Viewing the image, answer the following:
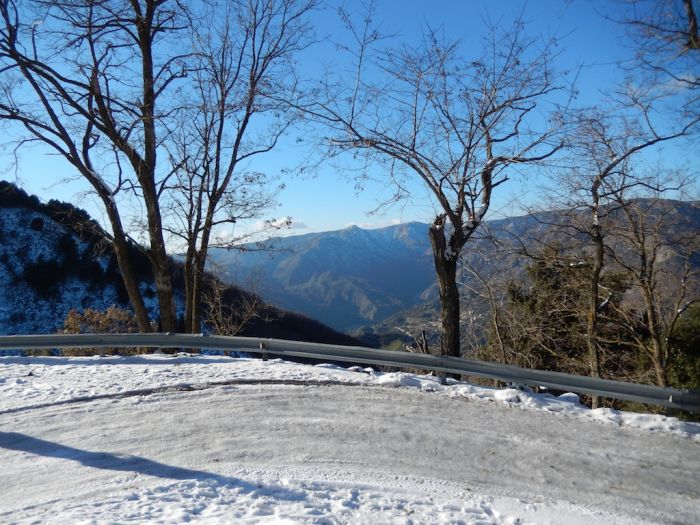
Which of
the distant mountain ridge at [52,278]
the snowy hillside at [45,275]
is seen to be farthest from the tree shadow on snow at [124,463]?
the snowy hillside at [45,275]

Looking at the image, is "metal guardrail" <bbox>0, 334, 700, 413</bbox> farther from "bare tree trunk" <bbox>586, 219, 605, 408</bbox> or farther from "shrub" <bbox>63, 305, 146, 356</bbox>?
"shrub" <bbox>63, 305, 146, 356</bbox>

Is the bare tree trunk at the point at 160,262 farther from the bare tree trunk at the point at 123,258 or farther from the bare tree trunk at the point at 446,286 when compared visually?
the bare tree trunk at the point at 446,286

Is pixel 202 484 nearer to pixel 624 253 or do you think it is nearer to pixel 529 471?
pixel 529 471

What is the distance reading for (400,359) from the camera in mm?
7684

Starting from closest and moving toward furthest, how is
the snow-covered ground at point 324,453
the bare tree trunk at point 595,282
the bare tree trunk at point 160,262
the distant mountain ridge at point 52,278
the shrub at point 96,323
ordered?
the snow-covered ground at point 324,453 → the bare tree trunk at point 595,282 → the bare tree trunk at point 160,262 → the shrub at point 96,323 → the distant mountain ridge at point 52,278

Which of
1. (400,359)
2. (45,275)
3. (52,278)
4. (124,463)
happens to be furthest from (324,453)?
(45,275)

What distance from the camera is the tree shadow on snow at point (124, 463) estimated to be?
457 cm

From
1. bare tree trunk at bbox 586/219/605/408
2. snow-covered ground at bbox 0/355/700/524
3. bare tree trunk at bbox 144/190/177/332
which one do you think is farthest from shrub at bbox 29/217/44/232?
bare tree trunk at bbox 586/219/605/408

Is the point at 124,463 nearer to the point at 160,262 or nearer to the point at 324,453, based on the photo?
the point at 324,453

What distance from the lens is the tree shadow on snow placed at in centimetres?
457

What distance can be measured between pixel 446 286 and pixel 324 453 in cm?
482

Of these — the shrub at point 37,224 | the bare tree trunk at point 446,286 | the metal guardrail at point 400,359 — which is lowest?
the metal guardrail at point 400,359

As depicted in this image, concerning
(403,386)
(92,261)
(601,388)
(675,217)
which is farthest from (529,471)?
(92,261)

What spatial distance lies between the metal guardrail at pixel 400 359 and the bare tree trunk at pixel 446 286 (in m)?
1.97
